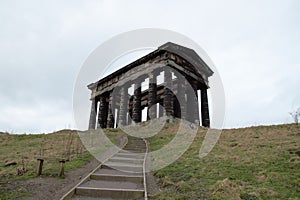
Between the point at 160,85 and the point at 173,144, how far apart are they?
19139 mm

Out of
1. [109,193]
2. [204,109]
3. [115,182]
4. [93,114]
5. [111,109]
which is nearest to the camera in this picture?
[109,193]

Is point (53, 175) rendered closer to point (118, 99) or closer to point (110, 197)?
point (110, 197)

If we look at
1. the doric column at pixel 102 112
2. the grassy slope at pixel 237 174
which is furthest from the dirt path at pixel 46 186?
the doric column at pixel 102 112

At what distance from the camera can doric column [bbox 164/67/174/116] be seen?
2275cm

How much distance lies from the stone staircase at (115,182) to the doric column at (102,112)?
23.6m

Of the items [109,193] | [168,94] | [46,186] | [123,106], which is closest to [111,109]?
[123,106]

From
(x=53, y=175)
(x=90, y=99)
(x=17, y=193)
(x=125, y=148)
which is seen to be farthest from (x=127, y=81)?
(x=17, y=193)

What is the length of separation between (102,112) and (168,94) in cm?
1411

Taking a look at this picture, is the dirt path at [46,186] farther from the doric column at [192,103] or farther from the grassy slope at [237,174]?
the doric column at [192,103]

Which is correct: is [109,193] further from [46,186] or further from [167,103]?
[167,103]

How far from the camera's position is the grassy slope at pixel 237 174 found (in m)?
5.40

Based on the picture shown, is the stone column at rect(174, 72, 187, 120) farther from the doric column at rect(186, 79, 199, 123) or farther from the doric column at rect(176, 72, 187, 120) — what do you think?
the doric column at rect(186, 79, 199, 123)

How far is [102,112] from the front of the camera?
33.8 m

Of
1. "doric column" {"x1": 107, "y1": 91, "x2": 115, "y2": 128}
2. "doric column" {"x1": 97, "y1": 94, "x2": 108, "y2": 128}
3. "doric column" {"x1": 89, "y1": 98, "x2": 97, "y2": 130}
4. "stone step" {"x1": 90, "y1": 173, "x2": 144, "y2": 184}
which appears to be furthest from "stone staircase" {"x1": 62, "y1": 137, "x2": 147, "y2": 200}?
"doric column" {"x1": 89, "y1": 98, "x2": 97, "y2": 130}
